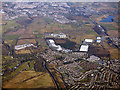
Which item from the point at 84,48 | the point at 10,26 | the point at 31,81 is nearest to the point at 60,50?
the point at 84,48

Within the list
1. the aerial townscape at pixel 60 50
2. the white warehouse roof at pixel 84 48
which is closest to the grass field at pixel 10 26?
the aerial townscape at pixel 60 50

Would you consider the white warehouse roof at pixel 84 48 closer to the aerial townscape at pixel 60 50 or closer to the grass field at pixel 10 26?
the aerial townscape at pixel 60 50

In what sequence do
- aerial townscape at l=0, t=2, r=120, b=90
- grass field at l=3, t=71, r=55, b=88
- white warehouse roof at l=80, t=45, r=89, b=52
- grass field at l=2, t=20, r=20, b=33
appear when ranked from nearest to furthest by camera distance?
grass field at l=3, t=71, r=55, b=88, aerial townscape at l=0, t=2, r=120, b=90, white warehouse roof at l=80, t=45, r=89, b=52, grass field at l=2, t=20, r=20, b=33

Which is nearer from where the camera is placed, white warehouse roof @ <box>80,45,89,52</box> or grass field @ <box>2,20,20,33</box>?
white warehouse roof @ <box>80,45,89,52</box>

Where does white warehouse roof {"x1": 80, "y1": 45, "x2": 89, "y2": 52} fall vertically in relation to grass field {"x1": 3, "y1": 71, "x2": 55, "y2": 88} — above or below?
above

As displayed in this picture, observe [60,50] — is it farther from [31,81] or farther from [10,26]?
[10,26]

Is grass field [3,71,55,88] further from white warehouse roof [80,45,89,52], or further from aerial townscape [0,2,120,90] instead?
white warehouse roof [80,45,89,52]

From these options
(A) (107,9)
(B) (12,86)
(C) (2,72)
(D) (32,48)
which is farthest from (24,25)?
(A) (107,9)

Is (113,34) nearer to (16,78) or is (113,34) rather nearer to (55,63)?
(55,63)

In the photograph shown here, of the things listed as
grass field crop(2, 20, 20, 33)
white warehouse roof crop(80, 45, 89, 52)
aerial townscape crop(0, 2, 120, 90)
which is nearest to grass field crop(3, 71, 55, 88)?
aerial townscape crop(0, 2, 120, 90)
